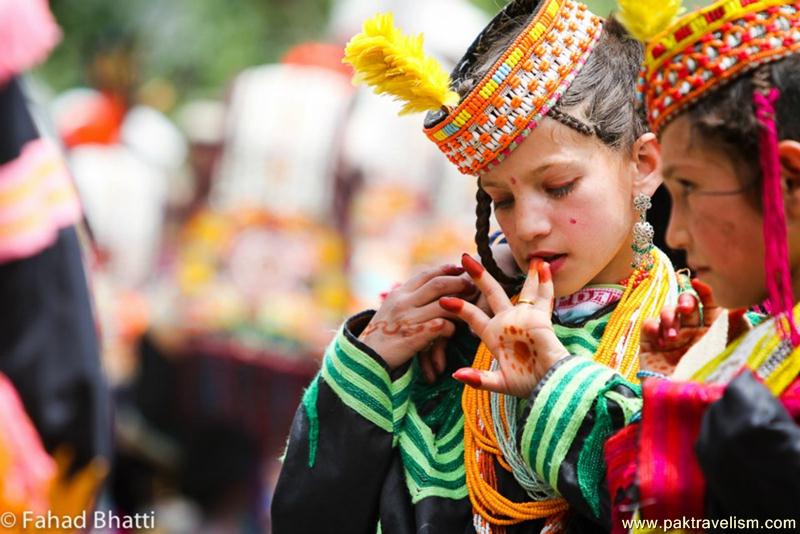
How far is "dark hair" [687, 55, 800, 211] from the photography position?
6.11 feet

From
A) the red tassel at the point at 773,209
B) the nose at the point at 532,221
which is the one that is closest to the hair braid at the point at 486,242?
the nose at the point at 532,221

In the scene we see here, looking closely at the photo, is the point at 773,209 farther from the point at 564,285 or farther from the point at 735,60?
the point at 564,285

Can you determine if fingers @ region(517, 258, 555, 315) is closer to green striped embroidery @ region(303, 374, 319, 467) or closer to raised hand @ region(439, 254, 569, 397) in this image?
raised hand @ region(439, 254, 569, 397)

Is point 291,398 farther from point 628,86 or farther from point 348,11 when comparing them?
point 628,86

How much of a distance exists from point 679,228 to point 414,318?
2.09 ft

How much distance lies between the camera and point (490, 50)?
8.01 feet

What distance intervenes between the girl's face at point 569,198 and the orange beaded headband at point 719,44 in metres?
0.36

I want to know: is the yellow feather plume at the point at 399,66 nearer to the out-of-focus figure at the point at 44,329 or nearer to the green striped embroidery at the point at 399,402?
the green striped embroidery at the point at 399,402

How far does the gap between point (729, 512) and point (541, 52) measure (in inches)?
35.6

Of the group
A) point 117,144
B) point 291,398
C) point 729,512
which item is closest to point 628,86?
point 729,512

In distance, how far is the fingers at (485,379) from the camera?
7.15 ft

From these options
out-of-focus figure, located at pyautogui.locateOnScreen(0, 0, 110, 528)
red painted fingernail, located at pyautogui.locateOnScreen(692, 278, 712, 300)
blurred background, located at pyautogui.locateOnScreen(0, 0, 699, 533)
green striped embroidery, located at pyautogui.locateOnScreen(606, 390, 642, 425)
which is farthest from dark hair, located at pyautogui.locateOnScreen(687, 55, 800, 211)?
blurred background, located at pyautogui.locateOnScreen(0, 0, 699, 533)

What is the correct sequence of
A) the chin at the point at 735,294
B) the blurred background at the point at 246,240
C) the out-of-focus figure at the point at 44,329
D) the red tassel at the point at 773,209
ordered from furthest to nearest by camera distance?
the blurred background at the point at 246,240 → the out-of-focus figure at the point at 44,329 → the chin at the point at 735,294 → the red tassel at the point at 773,209

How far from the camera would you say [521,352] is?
2.18 m
